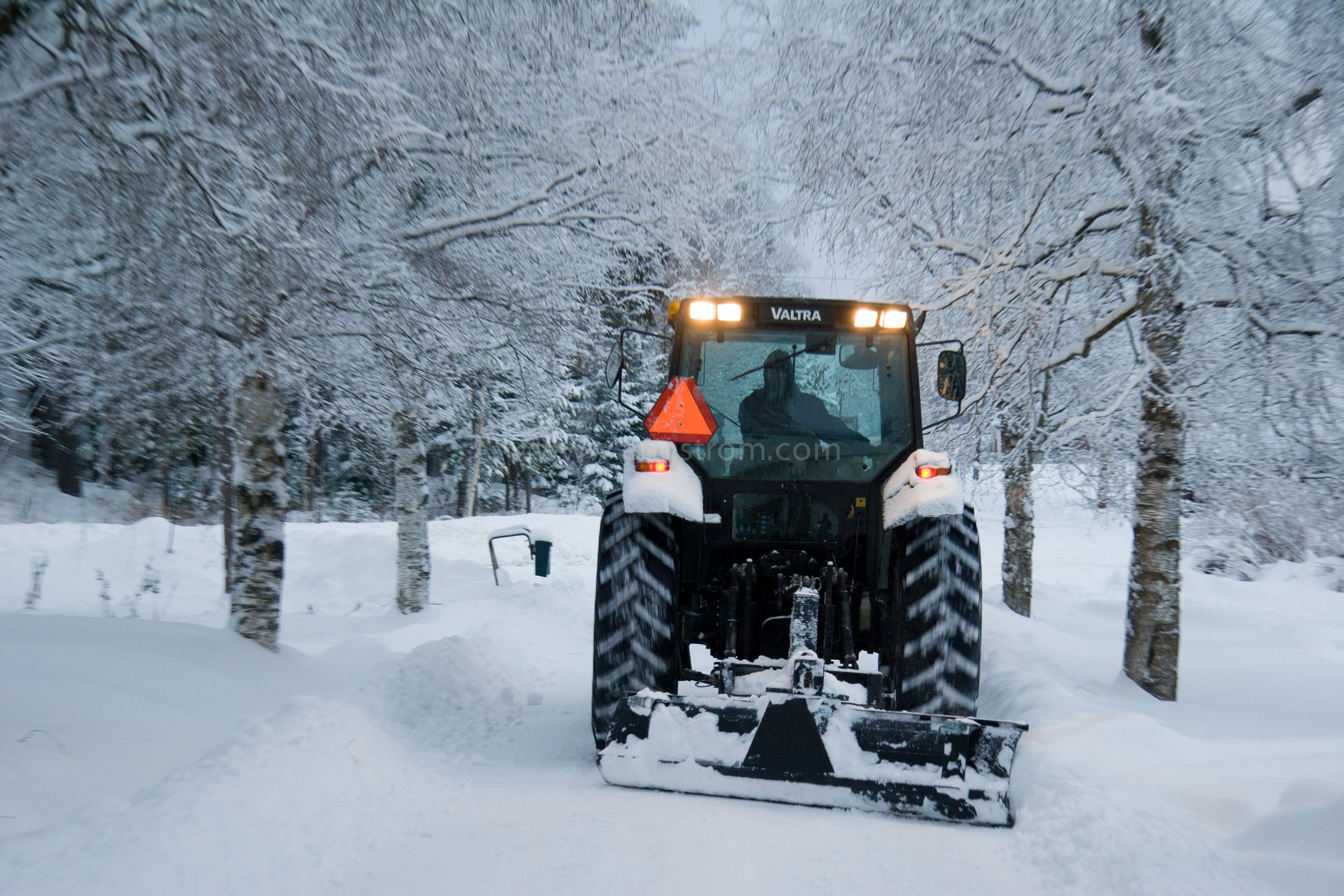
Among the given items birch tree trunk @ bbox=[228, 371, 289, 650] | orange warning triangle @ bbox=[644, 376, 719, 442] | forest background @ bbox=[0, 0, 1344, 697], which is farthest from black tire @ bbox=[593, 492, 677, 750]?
birch tree trunk @ bbox=[228, 371, 289, 650]

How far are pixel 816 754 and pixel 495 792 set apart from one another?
4.44ft

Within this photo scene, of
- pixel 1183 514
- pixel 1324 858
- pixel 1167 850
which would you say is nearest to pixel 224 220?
pixel 1167 850

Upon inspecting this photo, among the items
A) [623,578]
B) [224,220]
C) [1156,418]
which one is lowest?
[623,578]

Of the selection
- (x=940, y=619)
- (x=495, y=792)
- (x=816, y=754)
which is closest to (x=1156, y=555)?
(x=940, y=619)

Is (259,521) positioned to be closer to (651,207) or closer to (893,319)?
(651,207)

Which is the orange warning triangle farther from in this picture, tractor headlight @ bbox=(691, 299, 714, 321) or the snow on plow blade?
the snow on plow blade

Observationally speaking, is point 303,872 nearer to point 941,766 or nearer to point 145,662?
point 941,766

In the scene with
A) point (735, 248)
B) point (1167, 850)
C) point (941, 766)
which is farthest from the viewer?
point (735, 248)

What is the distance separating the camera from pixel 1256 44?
484cm

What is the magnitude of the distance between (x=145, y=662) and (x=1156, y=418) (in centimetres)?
654

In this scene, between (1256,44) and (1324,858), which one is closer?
(1324,858)

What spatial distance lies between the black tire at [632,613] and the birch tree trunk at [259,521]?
10.2 feet

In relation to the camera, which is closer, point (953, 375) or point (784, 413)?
point (953, 375)

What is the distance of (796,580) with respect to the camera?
13.7 feet
